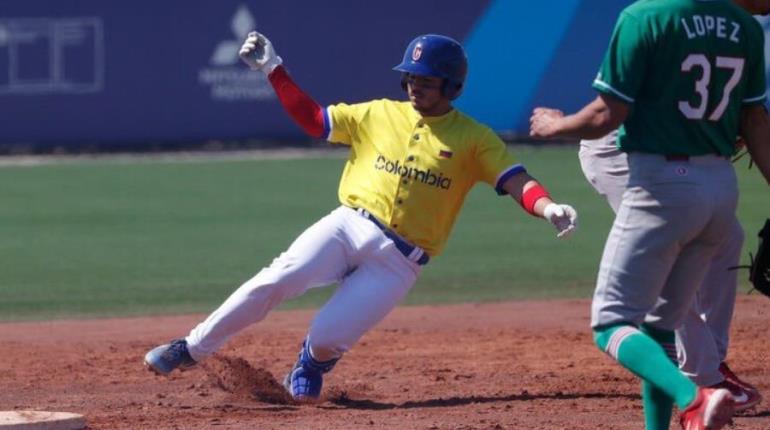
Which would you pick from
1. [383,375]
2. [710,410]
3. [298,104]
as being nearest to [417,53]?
[298,104]

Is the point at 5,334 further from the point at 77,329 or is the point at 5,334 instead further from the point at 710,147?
the point at 710,147

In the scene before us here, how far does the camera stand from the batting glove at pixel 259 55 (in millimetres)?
7195

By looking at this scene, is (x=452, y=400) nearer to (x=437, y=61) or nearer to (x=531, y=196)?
(x=531, y=196)

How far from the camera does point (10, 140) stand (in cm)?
2030

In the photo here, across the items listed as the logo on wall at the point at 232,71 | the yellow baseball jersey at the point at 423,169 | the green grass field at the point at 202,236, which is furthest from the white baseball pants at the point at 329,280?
the logo on wall at the point at 232,71

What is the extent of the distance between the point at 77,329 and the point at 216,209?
5.92 metres

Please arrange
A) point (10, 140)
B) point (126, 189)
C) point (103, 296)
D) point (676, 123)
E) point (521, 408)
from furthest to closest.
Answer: point (10, 140) → point (126, 189) → point (103, 296) → point (521, 408) → point (676, 123)

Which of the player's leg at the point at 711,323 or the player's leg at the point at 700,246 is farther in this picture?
the player's leg at the point at 711,323

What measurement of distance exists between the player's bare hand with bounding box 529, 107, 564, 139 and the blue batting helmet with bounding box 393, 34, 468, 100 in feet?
4.06

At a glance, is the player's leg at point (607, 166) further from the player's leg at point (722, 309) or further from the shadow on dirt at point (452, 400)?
the shadow on dirt at point (452, 400)

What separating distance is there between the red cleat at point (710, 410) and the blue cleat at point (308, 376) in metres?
2.32

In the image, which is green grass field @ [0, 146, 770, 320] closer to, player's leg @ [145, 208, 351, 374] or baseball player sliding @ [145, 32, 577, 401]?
player's leg @ [145, 208, 351, 374]

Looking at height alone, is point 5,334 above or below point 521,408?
below

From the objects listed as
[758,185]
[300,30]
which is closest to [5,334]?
[758,185]
